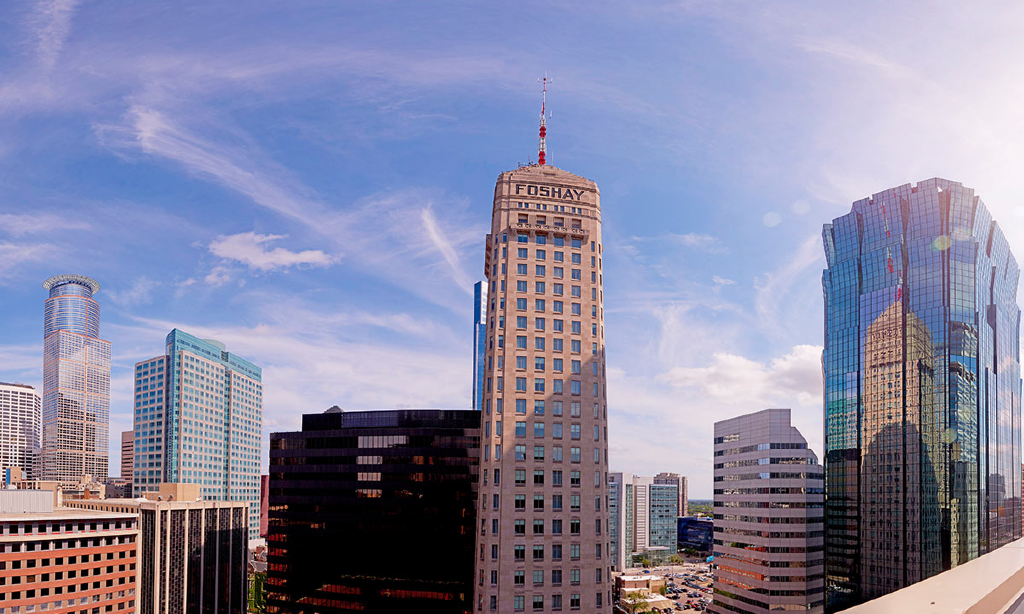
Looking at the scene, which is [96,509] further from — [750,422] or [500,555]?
[750,422]

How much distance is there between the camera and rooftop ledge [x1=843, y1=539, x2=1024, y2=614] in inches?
746

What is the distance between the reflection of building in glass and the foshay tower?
89.5 m

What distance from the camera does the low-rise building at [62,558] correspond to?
142m

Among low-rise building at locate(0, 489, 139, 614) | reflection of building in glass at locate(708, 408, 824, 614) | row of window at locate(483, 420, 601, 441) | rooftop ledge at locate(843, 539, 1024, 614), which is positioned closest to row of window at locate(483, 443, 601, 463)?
row of window at locate(483, 420, 601, 441)

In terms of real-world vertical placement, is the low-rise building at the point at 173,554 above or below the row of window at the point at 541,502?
below

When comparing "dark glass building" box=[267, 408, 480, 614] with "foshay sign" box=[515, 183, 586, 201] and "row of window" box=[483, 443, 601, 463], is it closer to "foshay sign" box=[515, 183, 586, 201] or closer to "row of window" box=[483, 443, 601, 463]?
"row of window" box=[483, 443, 601, 463]

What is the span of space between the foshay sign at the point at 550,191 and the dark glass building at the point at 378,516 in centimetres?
7839

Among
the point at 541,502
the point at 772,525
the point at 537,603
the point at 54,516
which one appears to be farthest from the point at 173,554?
the point at 772,525

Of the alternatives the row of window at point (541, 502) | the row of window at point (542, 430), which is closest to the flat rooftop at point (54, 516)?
the row of window at point (541, 502)

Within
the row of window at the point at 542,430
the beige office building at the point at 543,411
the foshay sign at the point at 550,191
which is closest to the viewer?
the beige office building at the point at 543,411

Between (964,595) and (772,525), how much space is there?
15979 centimetres

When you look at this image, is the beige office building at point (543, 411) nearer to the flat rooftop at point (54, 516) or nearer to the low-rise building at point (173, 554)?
the flat rooftop at point (54, 516)

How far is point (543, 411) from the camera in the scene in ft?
307

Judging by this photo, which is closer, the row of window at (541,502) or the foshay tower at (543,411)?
the foshay tower at (543,411)
